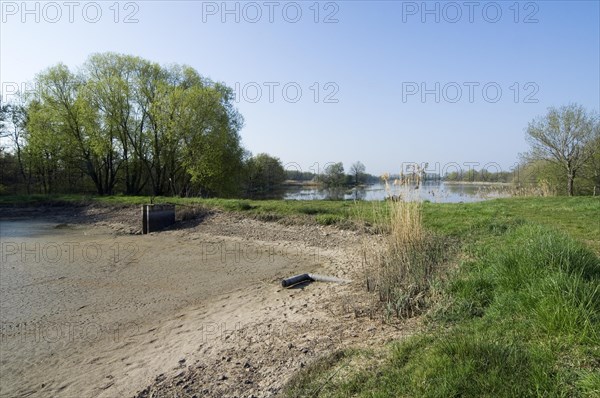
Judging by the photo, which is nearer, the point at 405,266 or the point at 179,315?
the point at 405,266

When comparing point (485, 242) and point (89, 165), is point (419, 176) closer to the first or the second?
point (485, 242)

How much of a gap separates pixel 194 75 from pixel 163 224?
62.5ft

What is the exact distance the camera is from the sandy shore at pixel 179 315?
3809mm

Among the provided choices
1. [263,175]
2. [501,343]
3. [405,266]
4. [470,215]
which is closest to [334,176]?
[263,175]

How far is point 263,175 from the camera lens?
38781 millimetres

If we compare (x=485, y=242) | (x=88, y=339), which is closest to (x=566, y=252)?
(x=485, y=242)

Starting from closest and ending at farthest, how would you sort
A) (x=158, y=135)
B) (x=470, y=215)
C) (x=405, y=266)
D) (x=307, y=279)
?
1. (x=405, y=266)
2. (x=307, y=279)
3. (x=470, y=215)
4. (x=158, y=135)

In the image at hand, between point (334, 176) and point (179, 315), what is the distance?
1470 inches

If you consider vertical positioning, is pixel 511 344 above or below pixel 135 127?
below

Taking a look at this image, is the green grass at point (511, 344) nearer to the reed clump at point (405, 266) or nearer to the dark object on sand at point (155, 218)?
the reed clump at point (405, 266)

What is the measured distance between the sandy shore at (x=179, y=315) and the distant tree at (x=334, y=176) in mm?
28358

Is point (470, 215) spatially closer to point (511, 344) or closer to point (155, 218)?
point (511, 344)

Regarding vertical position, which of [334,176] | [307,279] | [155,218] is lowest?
[307,279]

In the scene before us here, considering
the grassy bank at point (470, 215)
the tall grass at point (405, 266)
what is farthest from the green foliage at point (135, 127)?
the tall grass at point (405, 266)
